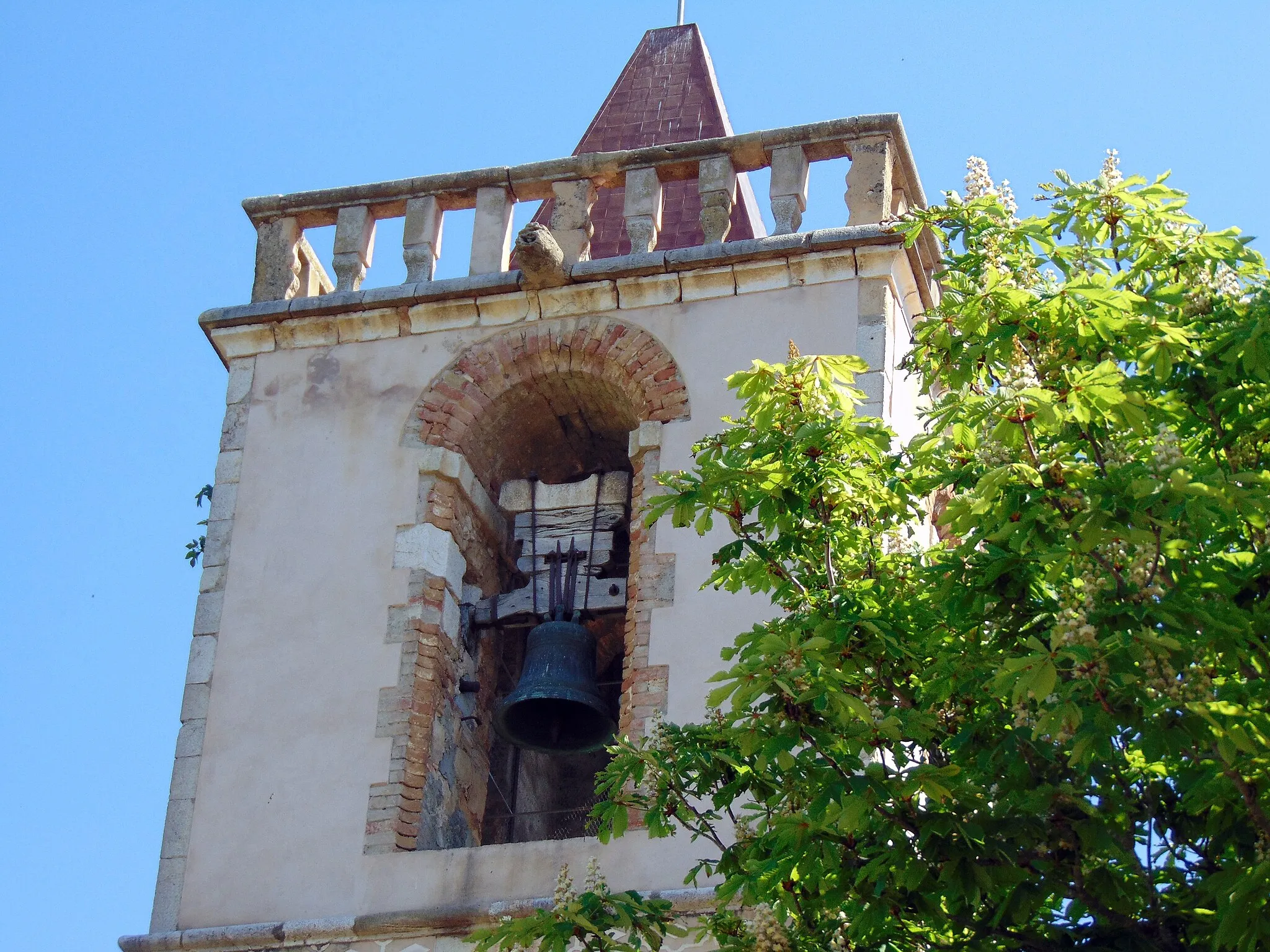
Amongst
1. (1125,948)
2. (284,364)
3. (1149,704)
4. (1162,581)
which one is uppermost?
(284,364)

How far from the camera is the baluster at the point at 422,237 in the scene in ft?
37.7

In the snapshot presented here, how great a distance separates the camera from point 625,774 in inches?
278

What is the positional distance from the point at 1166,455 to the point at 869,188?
17.7 ft

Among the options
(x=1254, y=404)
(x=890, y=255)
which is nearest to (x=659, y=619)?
(x=890, y=255)

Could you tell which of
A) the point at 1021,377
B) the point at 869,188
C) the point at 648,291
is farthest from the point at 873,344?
the point at 1021,377

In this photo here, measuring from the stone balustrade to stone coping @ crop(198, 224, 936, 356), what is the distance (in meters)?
0.10

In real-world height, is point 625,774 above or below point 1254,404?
below

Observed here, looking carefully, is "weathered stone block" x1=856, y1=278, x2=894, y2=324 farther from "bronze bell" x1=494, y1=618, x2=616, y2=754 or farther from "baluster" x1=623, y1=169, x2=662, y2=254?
"bronze bell" x1=494, y1=618, x2=616, y2=754

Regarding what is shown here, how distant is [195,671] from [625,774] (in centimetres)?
386

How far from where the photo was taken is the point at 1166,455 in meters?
5.69

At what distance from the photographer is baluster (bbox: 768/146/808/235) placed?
36.2 ft

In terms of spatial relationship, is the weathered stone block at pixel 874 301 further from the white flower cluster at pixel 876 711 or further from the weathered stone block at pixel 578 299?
the white flower cluster at pixel 876 711

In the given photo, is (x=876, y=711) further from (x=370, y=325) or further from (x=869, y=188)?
(x=370, y=325)

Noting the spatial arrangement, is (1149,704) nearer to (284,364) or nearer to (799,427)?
(799,427)
